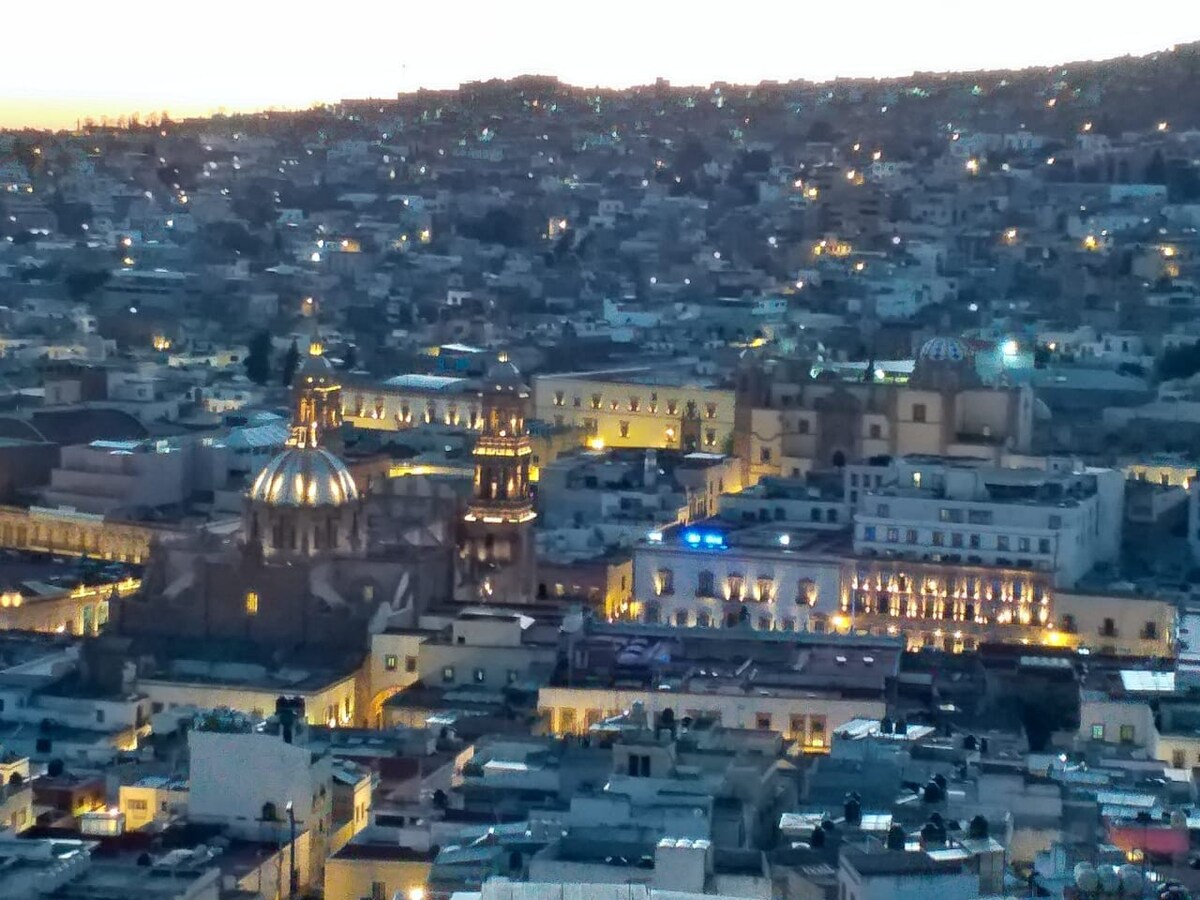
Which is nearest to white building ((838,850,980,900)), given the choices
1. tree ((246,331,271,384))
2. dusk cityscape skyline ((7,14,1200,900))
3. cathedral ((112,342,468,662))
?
dusk cityscape skyline ((7,14,1200,900))

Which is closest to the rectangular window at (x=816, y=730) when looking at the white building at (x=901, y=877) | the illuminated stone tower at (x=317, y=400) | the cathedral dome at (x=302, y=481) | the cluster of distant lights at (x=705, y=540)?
the cathedral dome at (x=302, y=481)

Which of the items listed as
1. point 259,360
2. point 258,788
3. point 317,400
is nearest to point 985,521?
point 317,400

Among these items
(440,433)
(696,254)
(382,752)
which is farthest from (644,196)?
(382,752)

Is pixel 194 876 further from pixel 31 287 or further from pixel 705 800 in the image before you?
pixel 31 287

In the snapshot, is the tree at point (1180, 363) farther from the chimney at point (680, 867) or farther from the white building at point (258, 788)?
the chimney at point (680, 867)

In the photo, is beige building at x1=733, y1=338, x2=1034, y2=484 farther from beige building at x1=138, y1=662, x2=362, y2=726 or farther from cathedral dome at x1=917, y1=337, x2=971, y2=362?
beige building at x1=138, y1=662, x2=362, y2=726

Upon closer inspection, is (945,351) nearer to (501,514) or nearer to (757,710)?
(501,514)

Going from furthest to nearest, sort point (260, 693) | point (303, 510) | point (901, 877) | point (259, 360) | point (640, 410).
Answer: point (259, 360) < point (640, 410) < point (303, 510) < point (260, 693) < point (901, 877)
